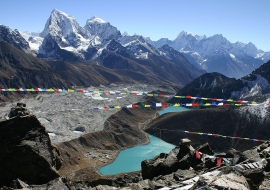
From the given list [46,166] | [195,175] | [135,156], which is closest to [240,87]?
[135,156]

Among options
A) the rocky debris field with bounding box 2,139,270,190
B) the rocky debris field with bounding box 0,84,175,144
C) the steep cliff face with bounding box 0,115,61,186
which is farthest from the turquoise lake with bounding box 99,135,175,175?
the steep cliff face with bounding box 0,115,61,186

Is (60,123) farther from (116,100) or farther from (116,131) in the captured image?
(116,100)

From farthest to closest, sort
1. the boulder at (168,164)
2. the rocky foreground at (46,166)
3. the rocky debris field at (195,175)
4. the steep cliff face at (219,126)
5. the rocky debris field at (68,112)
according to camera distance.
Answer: the rocky debris field at (68,112), the steep cliff face at (219,126), the boulder at (168,164), the rocky foreground at (46,166), the rocky debris field at (195,175)

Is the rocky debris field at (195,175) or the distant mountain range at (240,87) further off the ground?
the distant mountain range at (240,87)

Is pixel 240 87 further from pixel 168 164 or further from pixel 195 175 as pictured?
pixel 195 175

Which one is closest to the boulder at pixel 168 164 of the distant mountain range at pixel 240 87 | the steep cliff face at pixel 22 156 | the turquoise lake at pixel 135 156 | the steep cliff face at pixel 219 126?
the steep cliff face at pixel 22 156

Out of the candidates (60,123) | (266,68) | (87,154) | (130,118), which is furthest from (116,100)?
(87,154)

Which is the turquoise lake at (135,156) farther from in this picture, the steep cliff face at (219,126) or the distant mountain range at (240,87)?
the distant mountain range at (240,87)
